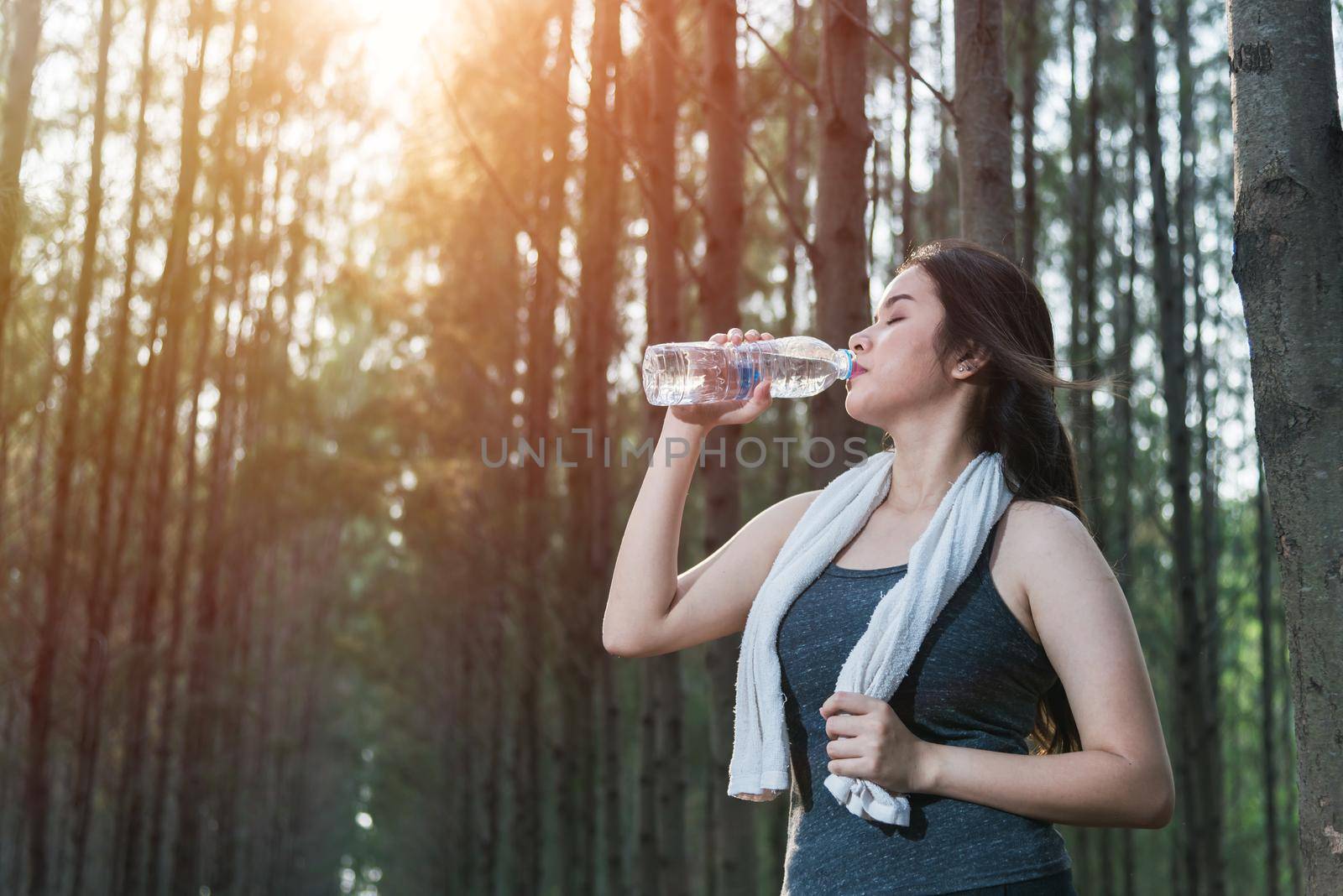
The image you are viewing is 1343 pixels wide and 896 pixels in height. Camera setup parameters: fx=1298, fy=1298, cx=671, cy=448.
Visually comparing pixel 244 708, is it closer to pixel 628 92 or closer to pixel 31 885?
pixel 31 885

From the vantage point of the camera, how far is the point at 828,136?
3.82m

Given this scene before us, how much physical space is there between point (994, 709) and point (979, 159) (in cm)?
172

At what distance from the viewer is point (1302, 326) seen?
1.82 m

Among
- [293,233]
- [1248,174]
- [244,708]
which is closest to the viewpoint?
[1248,174]

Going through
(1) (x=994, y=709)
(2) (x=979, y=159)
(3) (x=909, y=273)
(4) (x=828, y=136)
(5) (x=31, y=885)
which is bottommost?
(5) (x=31, y=885)

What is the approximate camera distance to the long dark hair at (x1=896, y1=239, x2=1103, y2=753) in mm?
2100

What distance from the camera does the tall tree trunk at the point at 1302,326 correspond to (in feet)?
5.75

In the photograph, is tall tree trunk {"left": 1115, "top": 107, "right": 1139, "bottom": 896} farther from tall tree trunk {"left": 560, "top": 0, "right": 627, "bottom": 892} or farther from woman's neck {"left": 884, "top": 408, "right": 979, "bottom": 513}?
woman's neck {"left": 884, "top": 408, "right": 979, "bottom": 513}

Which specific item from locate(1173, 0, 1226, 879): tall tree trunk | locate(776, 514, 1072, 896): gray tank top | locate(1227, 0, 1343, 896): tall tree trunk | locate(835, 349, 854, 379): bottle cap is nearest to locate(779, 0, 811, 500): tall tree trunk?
locate(1173, 0, 1226, 879): tall tree trunk

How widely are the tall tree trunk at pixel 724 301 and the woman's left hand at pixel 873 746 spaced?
120 inches

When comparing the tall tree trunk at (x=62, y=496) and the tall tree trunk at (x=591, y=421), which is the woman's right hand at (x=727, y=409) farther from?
the tall tree trunk at (x=62, y=496)


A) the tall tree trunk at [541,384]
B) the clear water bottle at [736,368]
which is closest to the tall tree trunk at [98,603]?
the tall tree trunk at [541,384]

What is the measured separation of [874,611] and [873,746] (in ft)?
0.88

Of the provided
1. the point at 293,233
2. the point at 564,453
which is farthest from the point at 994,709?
the point at 293,233
